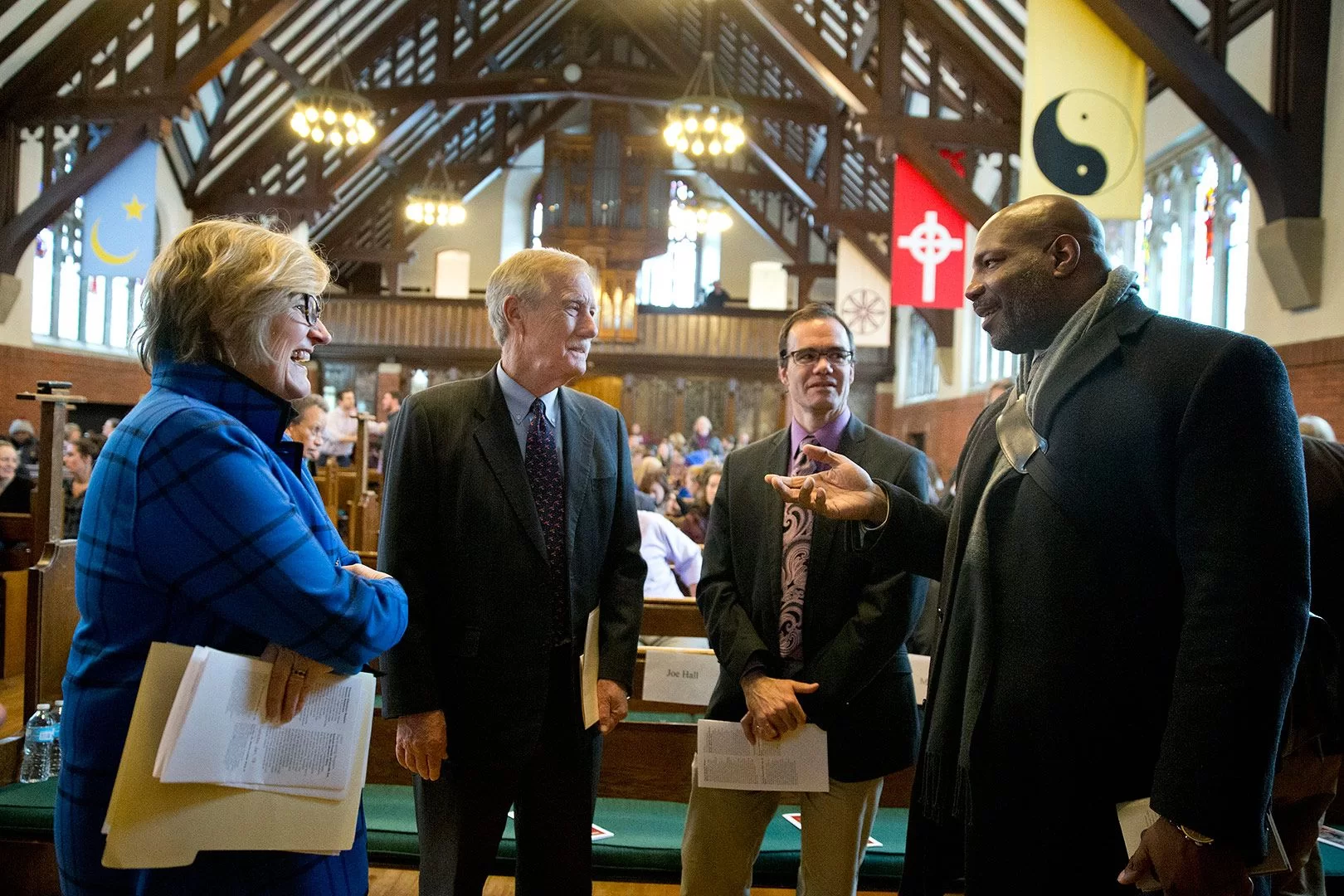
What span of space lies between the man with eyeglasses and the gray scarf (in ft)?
1.46

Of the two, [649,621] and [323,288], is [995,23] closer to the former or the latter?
[649,621]

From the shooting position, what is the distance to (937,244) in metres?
8.27

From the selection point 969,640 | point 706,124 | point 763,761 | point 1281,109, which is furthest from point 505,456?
point 706,124

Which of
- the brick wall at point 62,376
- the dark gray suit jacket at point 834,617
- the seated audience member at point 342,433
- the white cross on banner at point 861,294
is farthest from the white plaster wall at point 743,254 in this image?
the dark gray suit jacket at point 834,617

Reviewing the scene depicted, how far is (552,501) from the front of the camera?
1.92 m

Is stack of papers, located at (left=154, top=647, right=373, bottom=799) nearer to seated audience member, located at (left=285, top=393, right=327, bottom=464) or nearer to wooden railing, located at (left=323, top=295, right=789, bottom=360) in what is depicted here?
seated audience member, located at (left=285, top=393, right=327, bottom=464)

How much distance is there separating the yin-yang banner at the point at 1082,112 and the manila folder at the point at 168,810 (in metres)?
5.56

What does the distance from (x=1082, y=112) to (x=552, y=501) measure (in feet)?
16.6

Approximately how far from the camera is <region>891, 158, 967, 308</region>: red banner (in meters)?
8.09

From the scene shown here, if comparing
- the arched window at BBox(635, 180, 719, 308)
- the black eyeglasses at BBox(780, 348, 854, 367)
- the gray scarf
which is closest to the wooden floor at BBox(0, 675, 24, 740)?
the black eyeglasses at BBox(780, 348, 854, 367)

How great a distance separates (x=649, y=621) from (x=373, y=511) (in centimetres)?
320

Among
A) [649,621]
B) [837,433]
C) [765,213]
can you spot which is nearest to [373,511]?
[649,621]

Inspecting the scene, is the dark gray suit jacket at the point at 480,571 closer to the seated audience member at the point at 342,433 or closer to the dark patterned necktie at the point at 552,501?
the dark patterned necktie at the point at 552,501

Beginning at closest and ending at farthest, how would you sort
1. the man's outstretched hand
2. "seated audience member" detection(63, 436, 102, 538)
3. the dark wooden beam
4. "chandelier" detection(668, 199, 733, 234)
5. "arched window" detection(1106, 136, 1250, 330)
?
1. the man's outstretched hand
2. "seated audience member" detection(63, 436, 102, 538)
3. the dark wooden beam
4. "arched window" detection(1106, 136, 1250, 330)
5. "chandelier" detection(668, 199, 733, 234)
